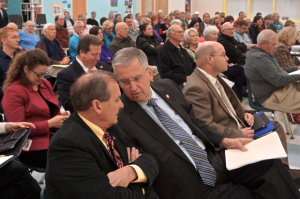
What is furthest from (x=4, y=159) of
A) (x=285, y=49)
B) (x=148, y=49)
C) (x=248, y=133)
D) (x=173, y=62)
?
(x=148, y=49)

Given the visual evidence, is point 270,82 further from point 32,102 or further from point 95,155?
point 95,155

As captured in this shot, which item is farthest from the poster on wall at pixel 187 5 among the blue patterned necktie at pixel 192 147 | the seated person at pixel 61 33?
the blue patterned necktie at pixel 192 147

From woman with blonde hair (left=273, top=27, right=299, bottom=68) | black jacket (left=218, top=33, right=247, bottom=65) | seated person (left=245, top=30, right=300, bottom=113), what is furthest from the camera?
black jacket (left=218, top=33, right=247, bottom=65)

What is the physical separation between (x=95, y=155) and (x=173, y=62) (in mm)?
2975

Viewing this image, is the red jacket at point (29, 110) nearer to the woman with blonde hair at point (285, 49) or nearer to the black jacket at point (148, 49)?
the woman with blonde hair at point (285, 49)

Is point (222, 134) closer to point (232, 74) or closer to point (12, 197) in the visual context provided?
point (12, 197)

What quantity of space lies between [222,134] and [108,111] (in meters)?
1.01

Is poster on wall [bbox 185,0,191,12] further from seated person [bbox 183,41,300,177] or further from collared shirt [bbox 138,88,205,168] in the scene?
collared shirt [bbox 138,88,205,168]

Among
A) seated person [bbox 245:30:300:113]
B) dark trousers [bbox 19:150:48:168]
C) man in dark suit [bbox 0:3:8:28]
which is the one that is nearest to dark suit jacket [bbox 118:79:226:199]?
dark trousers [bbox 19:150:48:168]

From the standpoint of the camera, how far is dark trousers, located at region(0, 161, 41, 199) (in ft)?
5.86

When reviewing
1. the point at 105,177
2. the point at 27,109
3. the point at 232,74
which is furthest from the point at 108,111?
the point at 232,74

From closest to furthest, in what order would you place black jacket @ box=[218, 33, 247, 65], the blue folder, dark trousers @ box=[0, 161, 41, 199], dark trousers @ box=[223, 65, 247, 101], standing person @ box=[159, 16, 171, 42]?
dark trousers @ box=[0, 161, 41, 199]
the blue folder
dark trousers @ box=[223, 65, 247, 101]
black jacket @ box=[218, 33, 247, 65]
standing person @ box=[159, 16, 171, 42]

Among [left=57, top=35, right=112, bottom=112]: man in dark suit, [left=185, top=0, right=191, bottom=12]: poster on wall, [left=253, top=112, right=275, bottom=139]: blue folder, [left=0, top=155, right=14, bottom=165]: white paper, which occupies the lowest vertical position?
[left=253, top=112, right=275, bottom=139]: blue folder

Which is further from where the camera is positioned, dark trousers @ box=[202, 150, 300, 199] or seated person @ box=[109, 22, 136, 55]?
seated person @ box=[109, 22, 136, 55]
